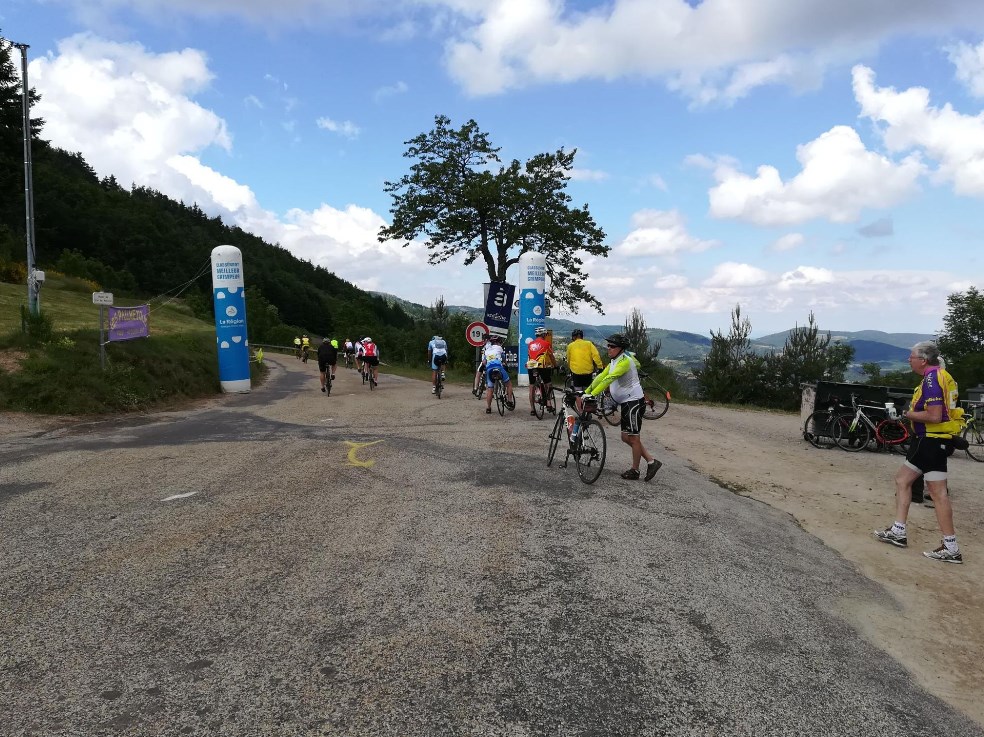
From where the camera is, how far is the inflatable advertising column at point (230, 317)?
62.1ft

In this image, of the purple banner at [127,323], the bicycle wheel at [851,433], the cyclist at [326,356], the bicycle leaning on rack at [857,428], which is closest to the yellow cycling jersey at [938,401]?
the bicycle leaning on rack at [857,428]

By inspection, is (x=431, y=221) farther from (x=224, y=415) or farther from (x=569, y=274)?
(x=224, y=415)

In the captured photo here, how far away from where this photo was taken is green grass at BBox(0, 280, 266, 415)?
513 inches

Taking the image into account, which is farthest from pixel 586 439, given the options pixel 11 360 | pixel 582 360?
pixel 11 360

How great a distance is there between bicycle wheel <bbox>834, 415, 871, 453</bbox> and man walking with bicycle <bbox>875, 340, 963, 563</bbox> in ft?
21.6

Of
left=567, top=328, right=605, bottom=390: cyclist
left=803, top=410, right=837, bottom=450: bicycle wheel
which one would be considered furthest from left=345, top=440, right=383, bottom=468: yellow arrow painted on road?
left=803, top=410, right=837, bottom=450: bicycle wheel

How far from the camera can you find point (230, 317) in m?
18.9

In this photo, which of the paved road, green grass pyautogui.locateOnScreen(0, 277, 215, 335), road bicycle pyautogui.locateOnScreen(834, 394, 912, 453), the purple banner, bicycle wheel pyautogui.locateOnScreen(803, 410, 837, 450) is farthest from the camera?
green grass pyautogui.locateOnScreen(0, 277, 215, 335)

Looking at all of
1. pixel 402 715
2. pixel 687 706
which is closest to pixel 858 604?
pixel 687 706

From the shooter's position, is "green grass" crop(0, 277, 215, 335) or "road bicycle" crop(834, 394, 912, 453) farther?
"green grass" crop(0, 277, 215, 335)

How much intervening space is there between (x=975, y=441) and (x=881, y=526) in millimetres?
6547

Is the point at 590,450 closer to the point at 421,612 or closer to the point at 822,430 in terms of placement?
the point at 421,612

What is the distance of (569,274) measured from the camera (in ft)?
113

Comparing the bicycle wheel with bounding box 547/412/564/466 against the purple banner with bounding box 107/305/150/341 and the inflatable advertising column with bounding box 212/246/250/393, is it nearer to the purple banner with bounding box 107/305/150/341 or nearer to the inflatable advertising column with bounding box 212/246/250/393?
the purple banner with bounding box 107/305/150/341
